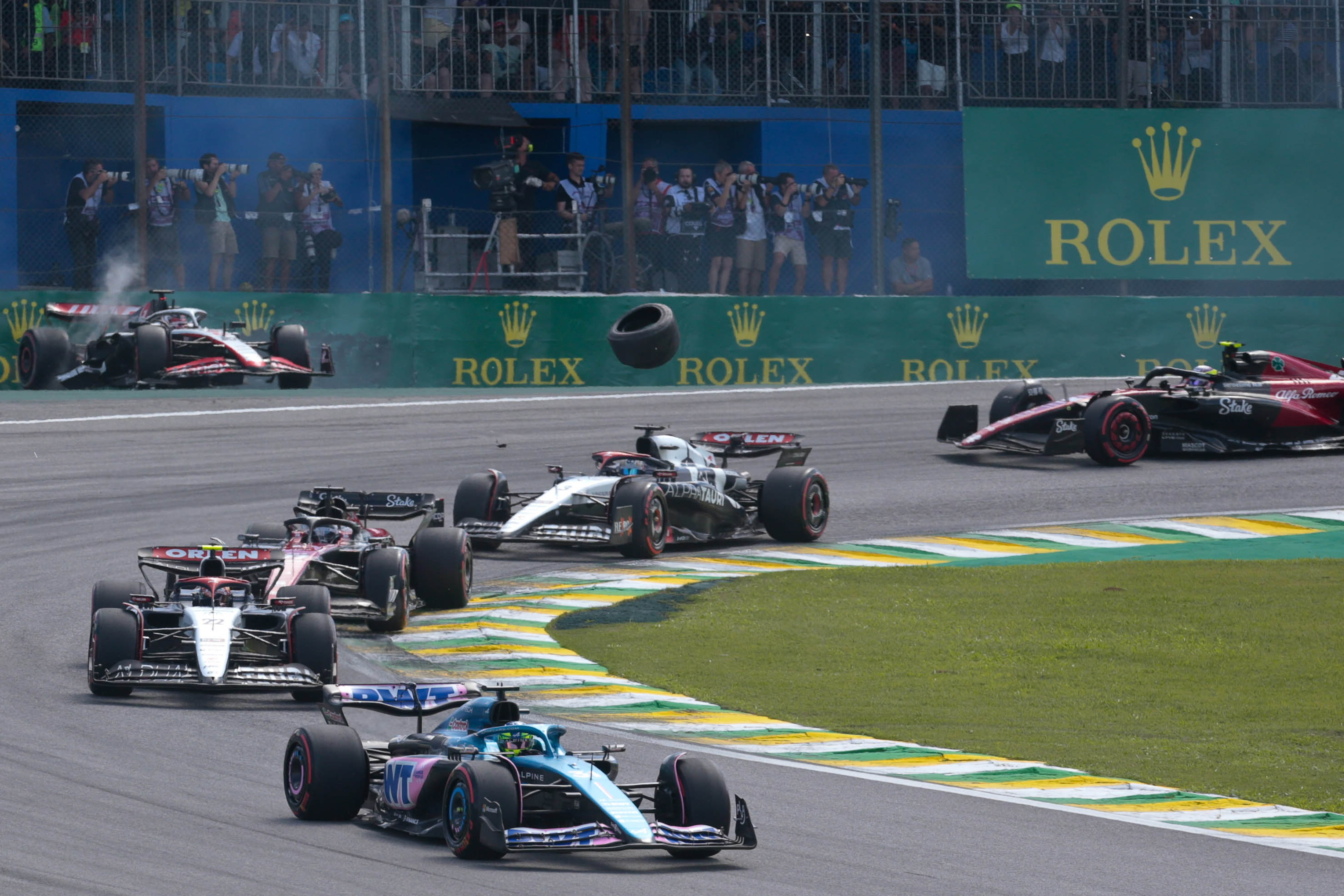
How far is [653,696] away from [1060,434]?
455 inches

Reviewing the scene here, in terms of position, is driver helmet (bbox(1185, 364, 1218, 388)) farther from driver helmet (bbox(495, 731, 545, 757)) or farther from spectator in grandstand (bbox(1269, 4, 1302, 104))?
driver helmet (bbox(495, 731, 545, 757))

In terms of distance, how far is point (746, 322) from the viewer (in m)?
26.1

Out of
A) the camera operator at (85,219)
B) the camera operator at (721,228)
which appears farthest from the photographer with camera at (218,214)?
the camera operator at (721,228)

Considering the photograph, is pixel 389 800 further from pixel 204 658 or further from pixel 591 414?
pixel 591 414

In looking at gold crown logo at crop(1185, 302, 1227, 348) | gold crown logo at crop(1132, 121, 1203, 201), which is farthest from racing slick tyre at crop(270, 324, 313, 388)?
gold crown logo at crop(1132, 121, 1203, 201)

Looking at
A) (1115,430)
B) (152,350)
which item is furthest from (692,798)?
(152,350)

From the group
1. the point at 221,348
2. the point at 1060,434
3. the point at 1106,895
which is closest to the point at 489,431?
the point at 221,348

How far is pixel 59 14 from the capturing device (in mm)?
A: 26484

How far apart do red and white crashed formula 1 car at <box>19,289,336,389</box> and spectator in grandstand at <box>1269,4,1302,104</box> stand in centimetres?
1494

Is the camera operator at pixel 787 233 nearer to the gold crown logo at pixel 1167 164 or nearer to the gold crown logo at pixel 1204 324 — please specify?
the gold crown logo at pixel 1167 164

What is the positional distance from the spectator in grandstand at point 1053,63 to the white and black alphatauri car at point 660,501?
12868 mm

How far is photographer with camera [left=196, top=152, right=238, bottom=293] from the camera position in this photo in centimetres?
2569

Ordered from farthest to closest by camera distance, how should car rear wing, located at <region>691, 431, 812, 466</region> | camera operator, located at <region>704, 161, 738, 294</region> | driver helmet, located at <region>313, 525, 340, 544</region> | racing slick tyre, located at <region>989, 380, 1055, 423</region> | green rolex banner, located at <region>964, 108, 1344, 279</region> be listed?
1. green rolex banner, located at <region>964, 108, 1344, 279</region>
2. camera operator, located at <region>704, 161, 738, 294</region>
3. racing slick tyre, located at <region>989, 380, 1055, 423</region>
4. car rear wing, located at <region>691, 431, 812, 466</region>
5. driver helmet, located at <region>313, 525, 340, 544</region>

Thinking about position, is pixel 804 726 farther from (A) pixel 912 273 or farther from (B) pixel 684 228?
(A) pixel 912 273
